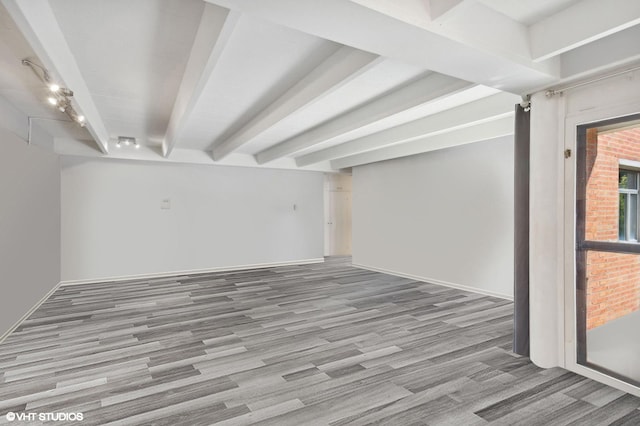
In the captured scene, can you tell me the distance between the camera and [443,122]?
420 centimetres

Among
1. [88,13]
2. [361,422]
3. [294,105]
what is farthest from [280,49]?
[361,422]

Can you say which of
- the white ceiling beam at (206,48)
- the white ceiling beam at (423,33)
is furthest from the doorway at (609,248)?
the white ceiling beam at (206,48)

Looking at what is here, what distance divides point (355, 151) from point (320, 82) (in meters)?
3.06

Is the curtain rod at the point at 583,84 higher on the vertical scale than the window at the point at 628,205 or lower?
higher

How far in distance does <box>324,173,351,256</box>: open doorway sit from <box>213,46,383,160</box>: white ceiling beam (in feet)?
18.7

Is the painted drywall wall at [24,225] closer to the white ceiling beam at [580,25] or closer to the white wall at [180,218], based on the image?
the white wall at [180,218]

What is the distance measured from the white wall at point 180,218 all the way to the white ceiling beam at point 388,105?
276 centimetres

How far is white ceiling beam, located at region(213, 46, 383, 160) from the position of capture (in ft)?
8.49

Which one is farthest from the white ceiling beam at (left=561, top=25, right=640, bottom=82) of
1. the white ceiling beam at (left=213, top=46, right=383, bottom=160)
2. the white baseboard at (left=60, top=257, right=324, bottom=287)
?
the white baseboard at (left=60, top=257, right=324, bottom=287)

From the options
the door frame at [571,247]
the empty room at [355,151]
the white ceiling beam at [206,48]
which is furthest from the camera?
the door frame at [571,247]

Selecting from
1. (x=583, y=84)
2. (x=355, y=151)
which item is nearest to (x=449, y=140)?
(x=355, y=151)

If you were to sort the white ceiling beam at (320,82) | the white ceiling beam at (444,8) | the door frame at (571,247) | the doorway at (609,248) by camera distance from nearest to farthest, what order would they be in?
1. the white ceiling beam at (444,8)
2. the doorway at (609,248)
3. the white ceiling beam at (320,82)
4. the door frame at (571,247)

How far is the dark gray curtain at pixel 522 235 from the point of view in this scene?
3.04 metres

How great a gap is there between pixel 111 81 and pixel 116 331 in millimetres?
2610
